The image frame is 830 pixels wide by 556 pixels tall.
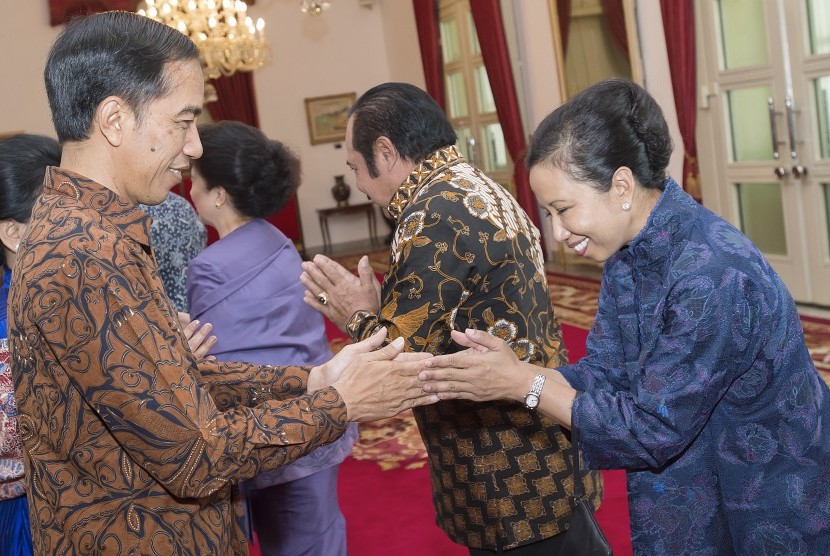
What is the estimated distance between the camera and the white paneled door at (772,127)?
6160 mm

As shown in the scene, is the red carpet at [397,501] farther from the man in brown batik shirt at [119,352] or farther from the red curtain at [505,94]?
the red curtain at [505,94]

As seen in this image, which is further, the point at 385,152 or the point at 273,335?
the point at 273,335

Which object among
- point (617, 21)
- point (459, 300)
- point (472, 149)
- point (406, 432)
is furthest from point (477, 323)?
point (472, 149)

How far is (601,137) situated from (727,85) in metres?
5.73

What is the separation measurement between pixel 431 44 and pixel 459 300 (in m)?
10.4

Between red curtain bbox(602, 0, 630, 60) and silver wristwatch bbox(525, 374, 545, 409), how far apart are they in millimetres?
6721

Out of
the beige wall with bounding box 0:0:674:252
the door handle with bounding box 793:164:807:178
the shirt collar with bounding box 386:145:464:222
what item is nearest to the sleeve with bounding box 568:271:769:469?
the shirt collar with bounding box 386:145:464:222

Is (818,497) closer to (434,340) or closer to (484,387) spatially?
(484,387)

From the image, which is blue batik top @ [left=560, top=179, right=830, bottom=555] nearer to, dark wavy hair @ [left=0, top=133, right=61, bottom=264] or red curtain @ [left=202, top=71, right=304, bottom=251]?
dark wavy hair @ [left=0, top=133, right=61, bottom=264]

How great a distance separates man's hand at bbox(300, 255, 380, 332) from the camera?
2420 millimetres

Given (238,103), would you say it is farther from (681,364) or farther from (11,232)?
(681,364)

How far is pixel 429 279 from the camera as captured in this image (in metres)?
2.11

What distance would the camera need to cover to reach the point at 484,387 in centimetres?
191

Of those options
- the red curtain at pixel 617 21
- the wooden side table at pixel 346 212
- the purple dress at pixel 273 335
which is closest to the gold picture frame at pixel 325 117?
the wooden side table at pixel 346 212
